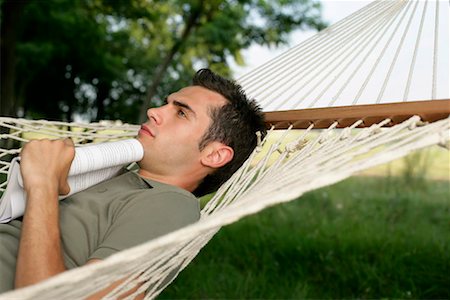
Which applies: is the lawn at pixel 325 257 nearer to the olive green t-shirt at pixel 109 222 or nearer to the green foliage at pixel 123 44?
the olive green t-shirt at pixel 109 222

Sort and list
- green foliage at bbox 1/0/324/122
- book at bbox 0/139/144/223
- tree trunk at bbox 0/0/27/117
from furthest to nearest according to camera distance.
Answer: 1. green foliage at bbox 1/0/324/122
2. tree trunk at bbox 0/0/27/117
3. book at bbox 0/139/144/223

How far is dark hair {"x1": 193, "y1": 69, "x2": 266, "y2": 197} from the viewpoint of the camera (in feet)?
5.05

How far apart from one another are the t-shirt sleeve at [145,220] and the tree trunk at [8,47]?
3780 mm

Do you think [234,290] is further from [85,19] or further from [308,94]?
[85,19]

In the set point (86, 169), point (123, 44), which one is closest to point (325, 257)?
point (86, 169)

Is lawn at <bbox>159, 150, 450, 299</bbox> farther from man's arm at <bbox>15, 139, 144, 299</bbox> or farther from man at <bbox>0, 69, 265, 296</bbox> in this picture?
man's arm at <bbox>15, 139, 144, 299</bbox>

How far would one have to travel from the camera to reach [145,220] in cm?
121

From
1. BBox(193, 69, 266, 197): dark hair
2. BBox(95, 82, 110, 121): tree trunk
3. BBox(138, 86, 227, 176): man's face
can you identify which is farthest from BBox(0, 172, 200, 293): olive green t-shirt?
BBox(95, 82, 110, 121): tree trunk

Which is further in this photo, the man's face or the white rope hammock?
the man's face

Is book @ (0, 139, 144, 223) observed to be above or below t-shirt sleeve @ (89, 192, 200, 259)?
above

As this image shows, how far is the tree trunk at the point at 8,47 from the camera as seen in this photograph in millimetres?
4918

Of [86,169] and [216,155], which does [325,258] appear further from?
[86,169]

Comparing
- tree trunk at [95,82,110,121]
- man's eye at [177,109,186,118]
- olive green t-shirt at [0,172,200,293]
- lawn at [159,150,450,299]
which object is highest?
man's eye at [177,109,186,118]

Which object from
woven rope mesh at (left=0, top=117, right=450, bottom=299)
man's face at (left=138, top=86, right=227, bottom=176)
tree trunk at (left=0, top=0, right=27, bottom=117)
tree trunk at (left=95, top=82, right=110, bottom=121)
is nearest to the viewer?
woven rope mesh at (left=0, top=117, right=450, bottom=299)
